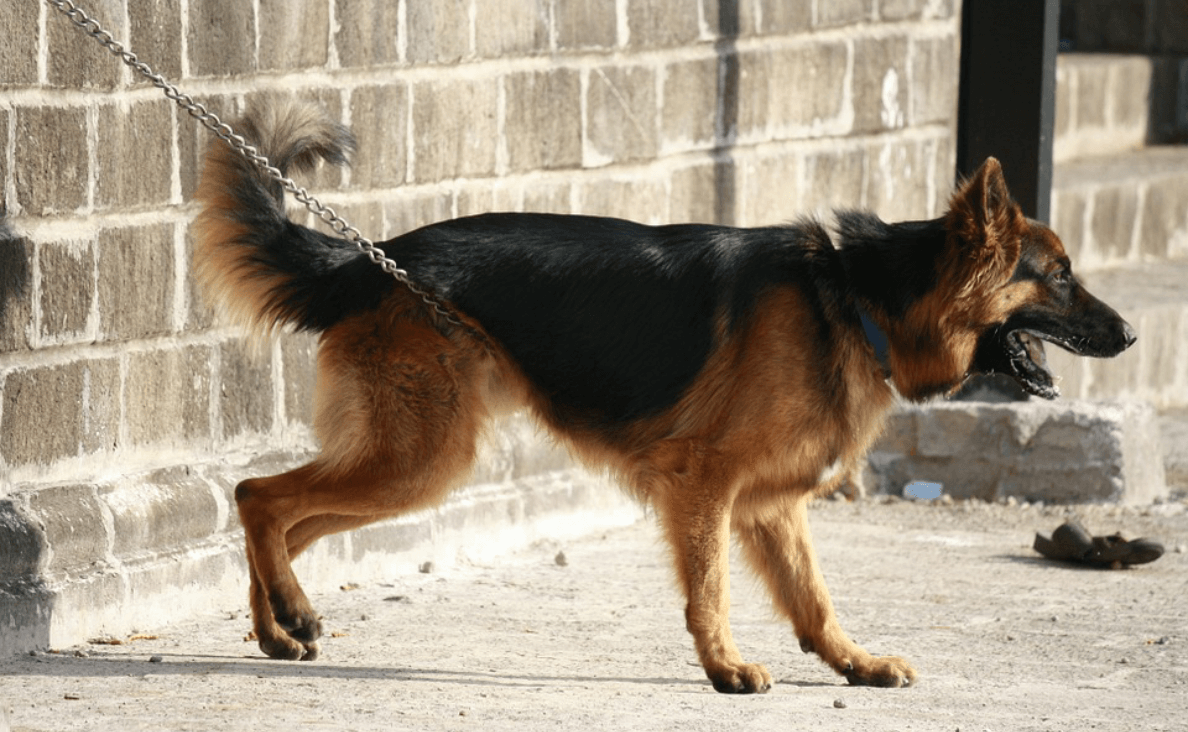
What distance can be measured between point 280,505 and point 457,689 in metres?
0.82

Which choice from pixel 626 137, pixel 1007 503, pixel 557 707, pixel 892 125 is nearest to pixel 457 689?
pixel 557 707

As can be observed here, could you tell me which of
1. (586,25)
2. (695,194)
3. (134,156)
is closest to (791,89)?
(695,194)

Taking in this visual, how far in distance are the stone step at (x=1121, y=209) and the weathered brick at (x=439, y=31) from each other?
5.36m

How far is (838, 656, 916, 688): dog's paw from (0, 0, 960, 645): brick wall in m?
2.23

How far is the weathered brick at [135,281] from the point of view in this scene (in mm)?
5984

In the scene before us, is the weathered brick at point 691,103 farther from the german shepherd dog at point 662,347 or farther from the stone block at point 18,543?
the stone block at point 18,543

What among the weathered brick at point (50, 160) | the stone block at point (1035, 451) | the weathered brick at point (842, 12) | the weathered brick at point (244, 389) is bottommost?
the stone block at point (1035, 451)

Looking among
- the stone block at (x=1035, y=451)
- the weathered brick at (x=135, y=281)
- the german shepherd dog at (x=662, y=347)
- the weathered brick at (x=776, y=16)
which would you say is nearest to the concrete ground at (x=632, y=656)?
the german shepherd dog at (x=662, y=347)

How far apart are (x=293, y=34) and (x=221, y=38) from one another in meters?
0.33

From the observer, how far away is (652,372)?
18.6 ft

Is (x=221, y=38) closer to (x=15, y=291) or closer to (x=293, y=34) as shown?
(x=293, y=34)

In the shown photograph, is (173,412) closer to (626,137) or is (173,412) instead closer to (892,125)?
(626,137)

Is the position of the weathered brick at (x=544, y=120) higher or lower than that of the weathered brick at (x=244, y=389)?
higher

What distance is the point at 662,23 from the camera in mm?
8047
